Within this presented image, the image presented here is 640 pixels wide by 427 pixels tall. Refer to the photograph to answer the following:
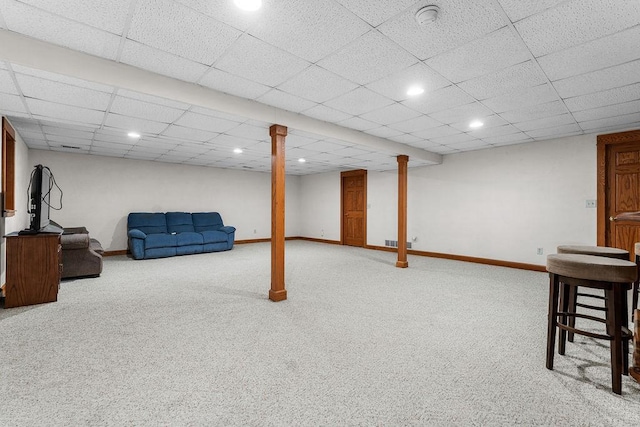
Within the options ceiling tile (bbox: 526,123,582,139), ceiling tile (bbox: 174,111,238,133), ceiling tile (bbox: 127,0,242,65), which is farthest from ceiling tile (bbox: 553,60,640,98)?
ceiling tile (bbox: 174,111,238,133)

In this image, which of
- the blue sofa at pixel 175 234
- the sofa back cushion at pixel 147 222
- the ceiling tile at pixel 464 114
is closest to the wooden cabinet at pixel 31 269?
the blue sofa at pixel 175 234

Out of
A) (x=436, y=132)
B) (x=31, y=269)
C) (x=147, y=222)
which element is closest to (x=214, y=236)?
(x=147, y=222)

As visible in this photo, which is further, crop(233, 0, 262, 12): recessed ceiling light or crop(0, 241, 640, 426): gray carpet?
crop(233, 0, 262, 12): recessed ceiling light

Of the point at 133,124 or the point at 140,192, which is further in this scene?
the point at 140,192

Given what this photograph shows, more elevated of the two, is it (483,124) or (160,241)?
(483,124)

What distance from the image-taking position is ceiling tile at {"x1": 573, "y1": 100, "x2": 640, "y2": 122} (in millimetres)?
3635

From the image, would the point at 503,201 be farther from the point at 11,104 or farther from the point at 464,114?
the point at 11,104

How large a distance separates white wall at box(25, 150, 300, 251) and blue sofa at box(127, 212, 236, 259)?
46 centimetres

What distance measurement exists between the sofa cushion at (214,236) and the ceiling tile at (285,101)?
4588 mm

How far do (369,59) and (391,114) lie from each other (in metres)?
1.53

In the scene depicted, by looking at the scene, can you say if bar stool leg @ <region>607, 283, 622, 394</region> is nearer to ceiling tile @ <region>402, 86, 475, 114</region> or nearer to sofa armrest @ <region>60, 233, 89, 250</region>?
ceiling tile @ <region>402, 86, 475, 114</region>

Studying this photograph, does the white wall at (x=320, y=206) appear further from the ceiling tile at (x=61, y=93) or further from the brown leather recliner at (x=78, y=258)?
the ceiling tile at (x=61, y=93)

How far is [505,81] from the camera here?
118 inches

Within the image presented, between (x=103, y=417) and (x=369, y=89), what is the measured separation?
3354 mm
